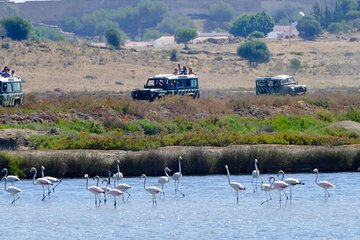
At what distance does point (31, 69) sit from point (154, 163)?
6193cm

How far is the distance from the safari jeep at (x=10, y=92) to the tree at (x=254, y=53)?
219 ft

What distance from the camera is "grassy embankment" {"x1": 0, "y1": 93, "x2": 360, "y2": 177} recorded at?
38.9 meters

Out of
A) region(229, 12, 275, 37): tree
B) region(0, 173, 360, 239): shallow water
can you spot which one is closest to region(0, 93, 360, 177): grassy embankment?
region(0, 173, 360, 239): shallow water

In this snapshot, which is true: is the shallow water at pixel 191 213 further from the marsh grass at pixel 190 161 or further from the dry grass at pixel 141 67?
the dry grass at pixel 141 67

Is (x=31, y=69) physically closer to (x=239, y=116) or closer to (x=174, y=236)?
(x=239, y=116)

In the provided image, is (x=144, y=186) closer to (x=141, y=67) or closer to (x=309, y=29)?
(x=141, y=67)

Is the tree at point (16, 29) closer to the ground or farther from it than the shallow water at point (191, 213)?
closer to the ground

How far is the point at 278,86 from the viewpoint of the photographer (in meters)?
69.4

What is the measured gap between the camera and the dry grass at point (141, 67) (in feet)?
319

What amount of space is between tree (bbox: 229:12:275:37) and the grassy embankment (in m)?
105

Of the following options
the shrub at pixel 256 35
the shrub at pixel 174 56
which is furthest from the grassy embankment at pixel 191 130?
the shrub at pixel 256 35

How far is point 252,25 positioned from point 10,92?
4598 inches

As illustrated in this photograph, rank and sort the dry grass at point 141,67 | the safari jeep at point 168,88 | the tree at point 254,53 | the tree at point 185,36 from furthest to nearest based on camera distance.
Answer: the tree at point 185,36 → the tree at point 254,53 → the dry grass at point 141,67 → the safari jeep at point 168,88

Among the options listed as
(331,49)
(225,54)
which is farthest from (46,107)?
(331,49)
